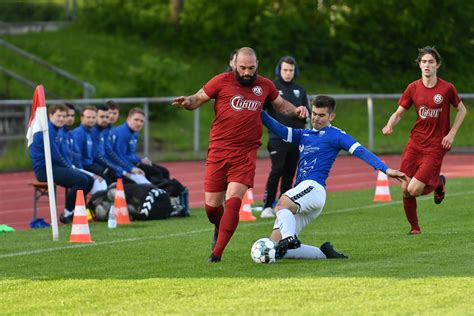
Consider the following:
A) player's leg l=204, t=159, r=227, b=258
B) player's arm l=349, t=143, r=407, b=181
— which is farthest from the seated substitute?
player's arm l=349, t=143, r=407, b=181

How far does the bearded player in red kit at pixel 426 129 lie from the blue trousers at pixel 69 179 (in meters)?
5.83

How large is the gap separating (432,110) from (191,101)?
3416mm

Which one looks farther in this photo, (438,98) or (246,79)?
(438,98)

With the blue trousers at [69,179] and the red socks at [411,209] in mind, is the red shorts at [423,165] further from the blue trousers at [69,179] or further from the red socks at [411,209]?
the blue trousers at [69,179]

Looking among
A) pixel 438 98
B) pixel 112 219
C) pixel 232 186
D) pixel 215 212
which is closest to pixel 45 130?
pixel 112 219

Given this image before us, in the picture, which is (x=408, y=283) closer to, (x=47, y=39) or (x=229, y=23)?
(x=47, y=39)

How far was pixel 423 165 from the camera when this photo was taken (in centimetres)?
1467

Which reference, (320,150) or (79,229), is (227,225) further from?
(79,229)

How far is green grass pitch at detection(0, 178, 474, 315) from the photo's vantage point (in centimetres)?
962

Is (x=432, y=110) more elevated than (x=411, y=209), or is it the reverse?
(x=432, y=110)

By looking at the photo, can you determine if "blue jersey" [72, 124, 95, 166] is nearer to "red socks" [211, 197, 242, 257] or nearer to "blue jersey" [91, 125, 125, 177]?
"blue jersey" [91, 125, 125, 177]

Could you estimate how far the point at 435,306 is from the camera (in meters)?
9.43

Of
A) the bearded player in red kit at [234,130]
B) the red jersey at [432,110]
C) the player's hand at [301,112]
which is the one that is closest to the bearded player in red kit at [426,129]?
the red jersey at [432,110]

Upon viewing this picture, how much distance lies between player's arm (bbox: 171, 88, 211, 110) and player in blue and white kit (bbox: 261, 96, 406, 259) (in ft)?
2.05
